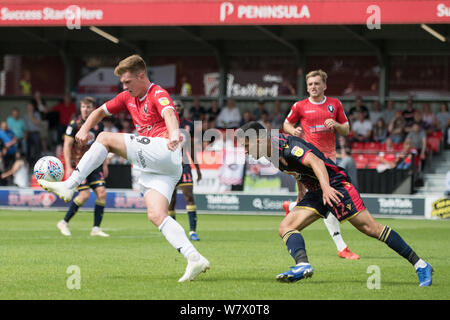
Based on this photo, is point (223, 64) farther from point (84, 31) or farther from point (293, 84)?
point (84, 31)

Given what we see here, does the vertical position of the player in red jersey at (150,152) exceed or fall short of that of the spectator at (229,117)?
it falls short

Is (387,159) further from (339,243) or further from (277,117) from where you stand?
(339,243)

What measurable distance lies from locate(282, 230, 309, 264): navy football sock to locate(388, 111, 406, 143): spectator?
16.3m

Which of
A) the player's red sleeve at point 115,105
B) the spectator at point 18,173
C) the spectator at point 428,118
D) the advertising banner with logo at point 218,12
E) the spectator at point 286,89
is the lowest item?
the spectator at point 18,173

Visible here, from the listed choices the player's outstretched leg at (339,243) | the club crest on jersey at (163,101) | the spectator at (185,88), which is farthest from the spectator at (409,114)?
the club crest on jersey at (163,101)

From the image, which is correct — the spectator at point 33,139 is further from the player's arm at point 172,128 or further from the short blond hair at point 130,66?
the player's arm at point 172,128

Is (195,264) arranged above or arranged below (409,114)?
below

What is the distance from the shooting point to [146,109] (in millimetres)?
8516

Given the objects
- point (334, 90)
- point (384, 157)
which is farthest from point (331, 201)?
point (334, 90)

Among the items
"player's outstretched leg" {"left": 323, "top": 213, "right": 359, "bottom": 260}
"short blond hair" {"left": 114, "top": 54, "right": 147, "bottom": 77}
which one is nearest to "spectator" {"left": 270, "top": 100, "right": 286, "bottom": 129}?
"player's outstretched leg" {"left": 323, "top": 213, "right": 359, "bottom": 260}

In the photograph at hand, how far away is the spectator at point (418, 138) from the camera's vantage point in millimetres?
23047

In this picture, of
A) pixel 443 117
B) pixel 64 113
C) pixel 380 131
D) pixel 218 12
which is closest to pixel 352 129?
pixel 380 131

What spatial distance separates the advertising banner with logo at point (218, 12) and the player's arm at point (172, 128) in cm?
1508

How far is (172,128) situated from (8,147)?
18.0 metres
